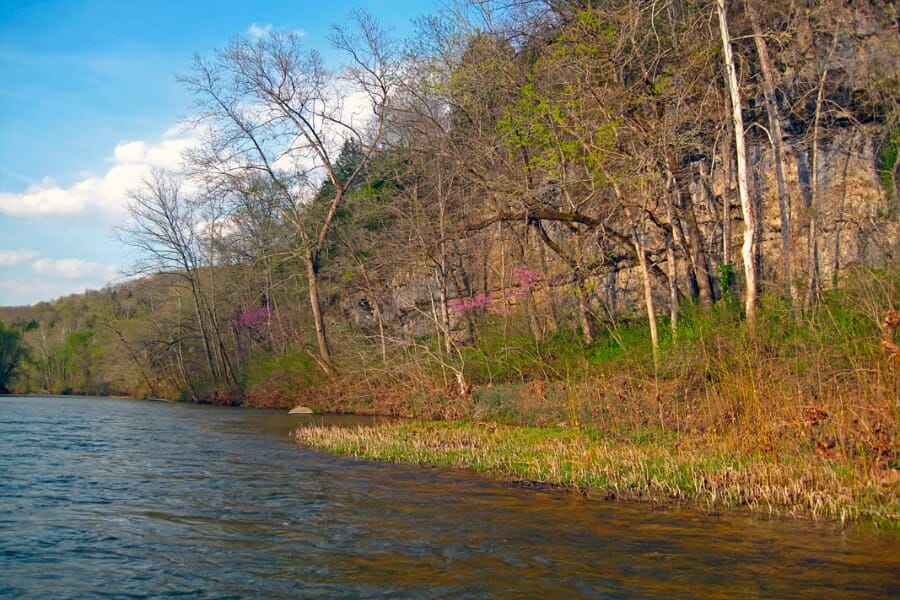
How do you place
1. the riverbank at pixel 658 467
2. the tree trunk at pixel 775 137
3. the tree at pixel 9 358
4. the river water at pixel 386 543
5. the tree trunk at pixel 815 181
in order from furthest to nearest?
the tree at pixel 9 358 < the tree trunk at pixel 815 181 < the tree trunk at pixel 775 137 < the riverbank at pixel 658 467 < the river water at pixel 386 543

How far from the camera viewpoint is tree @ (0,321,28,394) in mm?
53969

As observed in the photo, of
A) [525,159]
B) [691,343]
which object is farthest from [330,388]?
[691,343]

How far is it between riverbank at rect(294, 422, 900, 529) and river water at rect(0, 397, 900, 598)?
0.54m

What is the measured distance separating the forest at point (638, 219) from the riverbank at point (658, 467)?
0.58 meters

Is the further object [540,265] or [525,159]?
[540,265]

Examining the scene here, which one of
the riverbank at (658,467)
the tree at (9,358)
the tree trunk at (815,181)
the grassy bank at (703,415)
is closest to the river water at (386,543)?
the riverbank at (658,467)

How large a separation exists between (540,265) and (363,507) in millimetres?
16252

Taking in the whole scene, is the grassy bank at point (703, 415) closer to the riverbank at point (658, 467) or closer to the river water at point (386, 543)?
the riverbank at point (658, 467)

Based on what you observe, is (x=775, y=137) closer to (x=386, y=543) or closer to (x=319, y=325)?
(x=386, y=543)

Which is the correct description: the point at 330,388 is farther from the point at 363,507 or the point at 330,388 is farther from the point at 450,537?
the point at 450,537

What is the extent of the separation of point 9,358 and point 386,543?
2214 inches

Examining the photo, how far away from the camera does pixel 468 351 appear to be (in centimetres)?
2514

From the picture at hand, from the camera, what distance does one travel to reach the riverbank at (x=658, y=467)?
29.1 feet

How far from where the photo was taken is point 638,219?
1983 centimetres
